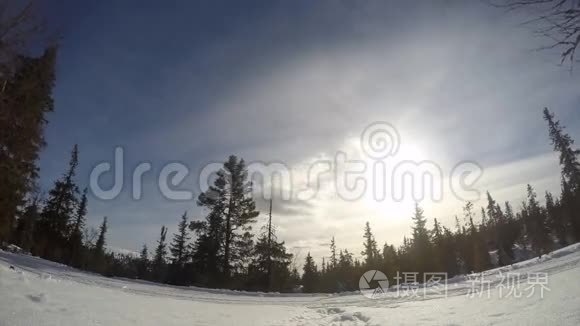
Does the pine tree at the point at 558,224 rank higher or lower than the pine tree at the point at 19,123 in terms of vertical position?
higher

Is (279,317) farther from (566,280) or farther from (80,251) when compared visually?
(80,251)

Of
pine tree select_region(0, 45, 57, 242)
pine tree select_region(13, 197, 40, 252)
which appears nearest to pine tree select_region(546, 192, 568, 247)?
pine tree select_region(0, 45, 57, 242)

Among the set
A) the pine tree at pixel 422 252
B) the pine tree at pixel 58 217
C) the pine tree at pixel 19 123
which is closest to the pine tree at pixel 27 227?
the pine tree at pixel 58 217

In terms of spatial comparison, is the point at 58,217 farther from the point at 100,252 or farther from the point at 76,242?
the point at 100,252

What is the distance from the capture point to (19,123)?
788 cm

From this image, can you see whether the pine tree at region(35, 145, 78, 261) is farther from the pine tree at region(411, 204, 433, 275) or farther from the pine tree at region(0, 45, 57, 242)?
the pine tree at region(411, 204, 433, 275)

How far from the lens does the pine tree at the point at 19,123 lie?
6273 millimetres

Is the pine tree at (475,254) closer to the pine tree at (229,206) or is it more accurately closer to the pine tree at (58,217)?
the pine tree at (229,206)

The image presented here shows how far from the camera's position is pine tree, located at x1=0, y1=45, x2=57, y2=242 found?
6.27 metres

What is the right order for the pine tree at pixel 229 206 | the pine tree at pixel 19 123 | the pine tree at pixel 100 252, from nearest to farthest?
1. the pine tree at pixel 19 123
2. the pine tree at pixel 229 206
3. the pine tree at pixel 100 252

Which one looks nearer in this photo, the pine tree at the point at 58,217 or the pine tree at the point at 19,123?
the pine tree at the point at 19,123

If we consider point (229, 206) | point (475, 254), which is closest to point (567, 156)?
point (475, 254)

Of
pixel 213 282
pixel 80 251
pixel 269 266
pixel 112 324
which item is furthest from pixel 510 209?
pixel 112 324

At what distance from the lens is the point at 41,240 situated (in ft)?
111
